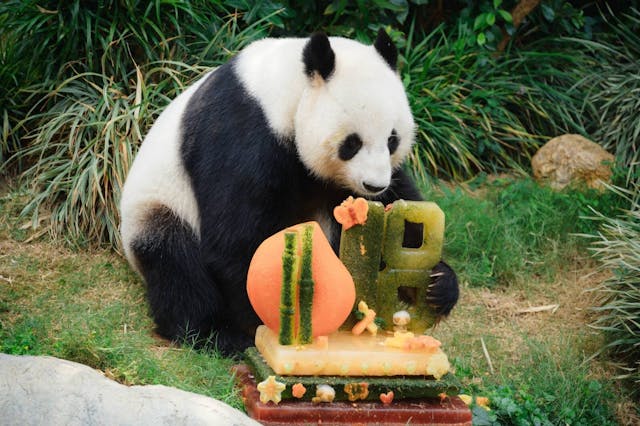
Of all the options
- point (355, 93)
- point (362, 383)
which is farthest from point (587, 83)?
point (362, 383)

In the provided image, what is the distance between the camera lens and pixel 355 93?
369 centimetres

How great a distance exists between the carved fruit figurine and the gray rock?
468 mm

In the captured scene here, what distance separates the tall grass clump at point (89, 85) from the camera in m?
5.59

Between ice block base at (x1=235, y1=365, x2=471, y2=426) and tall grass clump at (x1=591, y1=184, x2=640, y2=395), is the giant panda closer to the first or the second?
ice block base at (x1=235, y1=365, x2=471, y2=426)

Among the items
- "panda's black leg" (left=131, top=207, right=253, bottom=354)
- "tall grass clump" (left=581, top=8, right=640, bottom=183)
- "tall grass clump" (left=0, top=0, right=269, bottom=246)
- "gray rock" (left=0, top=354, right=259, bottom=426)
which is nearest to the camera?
"gray rock" (left=0, top=354, right=259, bottom=426)

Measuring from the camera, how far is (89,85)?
6090 mm

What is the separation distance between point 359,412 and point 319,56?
154 cm

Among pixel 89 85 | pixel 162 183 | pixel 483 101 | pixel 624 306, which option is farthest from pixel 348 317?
pixel 483 101

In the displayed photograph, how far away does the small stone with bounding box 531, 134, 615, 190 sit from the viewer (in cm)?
664

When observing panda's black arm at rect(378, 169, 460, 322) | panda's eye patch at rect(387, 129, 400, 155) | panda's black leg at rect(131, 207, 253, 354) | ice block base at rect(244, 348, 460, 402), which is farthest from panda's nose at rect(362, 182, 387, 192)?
panda's black leg at rect(131, 207, 253, 354)

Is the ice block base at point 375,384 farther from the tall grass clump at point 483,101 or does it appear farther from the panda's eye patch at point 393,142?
the tall grass clump at point 483,101

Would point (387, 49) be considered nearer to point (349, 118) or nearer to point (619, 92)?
point (349, 118)

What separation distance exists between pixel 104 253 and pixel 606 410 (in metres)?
3.23

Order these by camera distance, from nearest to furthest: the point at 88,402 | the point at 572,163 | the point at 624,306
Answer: the point at 88,402
the point at 624,306
the point at 572,163
